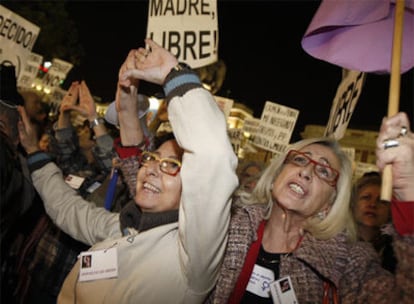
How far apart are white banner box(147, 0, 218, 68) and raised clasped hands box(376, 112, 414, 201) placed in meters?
1.77

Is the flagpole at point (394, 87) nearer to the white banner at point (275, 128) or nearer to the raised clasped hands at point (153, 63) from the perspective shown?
the raised clasped hands at point (153, 63)

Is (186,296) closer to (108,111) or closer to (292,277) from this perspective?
(292,277)

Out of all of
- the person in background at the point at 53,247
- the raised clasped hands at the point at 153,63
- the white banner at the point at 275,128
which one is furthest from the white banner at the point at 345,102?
the white banner at the point at 275,128

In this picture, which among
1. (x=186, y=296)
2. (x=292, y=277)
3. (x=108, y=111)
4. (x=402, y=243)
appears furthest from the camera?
(x=108, y=111)

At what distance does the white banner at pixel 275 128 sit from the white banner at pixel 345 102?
11.7 ft

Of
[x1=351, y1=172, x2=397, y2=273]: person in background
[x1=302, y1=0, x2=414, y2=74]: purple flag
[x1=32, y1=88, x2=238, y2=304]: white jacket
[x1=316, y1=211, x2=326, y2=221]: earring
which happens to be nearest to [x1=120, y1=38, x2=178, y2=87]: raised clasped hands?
[x1=32, y1=88, x2=238, y2=304]: white jacket

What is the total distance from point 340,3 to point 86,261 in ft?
7.04

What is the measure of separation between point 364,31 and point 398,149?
1.15 metres

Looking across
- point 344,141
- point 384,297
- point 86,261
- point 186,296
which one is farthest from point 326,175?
point 344,141

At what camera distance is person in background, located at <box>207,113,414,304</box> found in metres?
2.02

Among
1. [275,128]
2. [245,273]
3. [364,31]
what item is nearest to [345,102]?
[364,31]

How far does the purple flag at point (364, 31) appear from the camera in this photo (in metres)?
2.68

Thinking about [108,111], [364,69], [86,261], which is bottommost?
[86,261]

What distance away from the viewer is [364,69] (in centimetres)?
289
